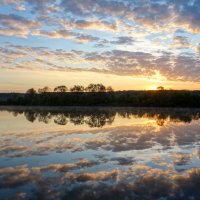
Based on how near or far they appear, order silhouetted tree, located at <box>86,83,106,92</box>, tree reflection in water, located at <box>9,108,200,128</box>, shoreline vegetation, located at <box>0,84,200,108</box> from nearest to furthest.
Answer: tree reflection in water, located at <box>9,108,200,128</box>, shoreline vegetation, located at <box>0,84,200,108</box>, silhouetted tree, located at <box>86,83,106,92</box>

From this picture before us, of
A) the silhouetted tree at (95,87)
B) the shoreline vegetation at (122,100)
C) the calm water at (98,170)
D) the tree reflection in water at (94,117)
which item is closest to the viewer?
the calm water at (98,170)

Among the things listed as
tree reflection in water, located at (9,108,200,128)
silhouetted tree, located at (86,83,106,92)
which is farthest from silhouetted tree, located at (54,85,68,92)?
tree reflection in water, located at (9,108,200,128)

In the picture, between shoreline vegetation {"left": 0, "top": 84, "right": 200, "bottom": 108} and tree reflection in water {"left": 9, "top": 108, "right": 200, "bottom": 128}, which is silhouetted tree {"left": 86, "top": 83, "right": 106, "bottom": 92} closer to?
shoreline vegetation {"left": 0, "top": 84, "right": 200, "bottom": 108}

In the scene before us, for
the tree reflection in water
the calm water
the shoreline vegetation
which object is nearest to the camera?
the calm water

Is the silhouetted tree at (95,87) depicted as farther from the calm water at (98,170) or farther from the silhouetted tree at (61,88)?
the calm water at (98,170)

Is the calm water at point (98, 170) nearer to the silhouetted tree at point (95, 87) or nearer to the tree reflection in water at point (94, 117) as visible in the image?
the tree reflection in water at point (94, 117)

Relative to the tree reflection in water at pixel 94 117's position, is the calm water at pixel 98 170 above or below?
above

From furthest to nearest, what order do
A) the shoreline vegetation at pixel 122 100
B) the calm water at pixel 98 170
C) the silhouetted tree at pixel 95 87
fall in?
the silhouetted tree at pixel 95 87 → the shoreline vegetation at pixel 122 100 → the calm water at pixel 98 170

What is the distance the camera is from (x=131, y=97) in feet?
329

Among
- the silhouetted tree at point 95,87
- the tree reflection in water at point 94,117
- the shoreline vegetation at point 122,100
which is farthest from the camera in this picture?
the silhouetted tree at point 95,87

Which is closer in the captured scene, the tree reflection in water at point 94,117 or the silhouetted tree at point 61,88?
the tree reflection in water at point 94,117

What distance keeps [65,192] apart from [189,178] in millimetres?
4565

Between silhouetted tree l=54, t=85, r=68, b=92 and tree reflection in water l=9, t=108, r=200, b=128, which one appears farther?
silhouetted tree l=54, t=85, r=68, b=92

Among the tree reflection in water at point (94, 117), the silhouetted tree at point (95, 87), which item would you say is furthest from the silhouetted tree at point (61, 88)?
the tree reflection in water at point (94, 117)
